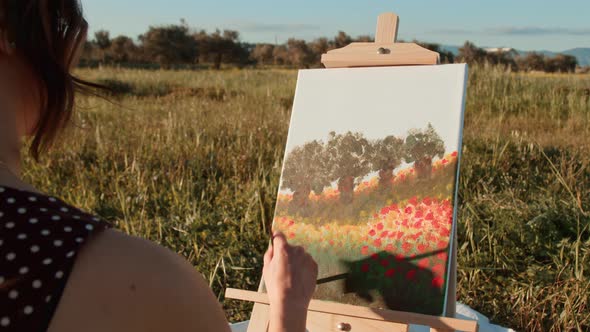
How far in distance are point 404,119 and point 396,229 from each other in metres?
0.33

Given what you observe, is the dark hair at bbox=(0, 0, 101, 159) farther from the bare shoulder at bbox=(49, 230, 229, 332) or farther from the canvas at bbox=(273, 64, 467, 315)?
the canvas at bbox=(273, 64, 467, 315)

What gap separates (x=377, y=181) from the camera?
1838 millimetres

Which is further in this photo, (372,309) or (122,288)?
(372,309)

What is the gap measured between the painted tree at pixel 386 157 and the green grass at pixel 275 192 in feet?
2.67

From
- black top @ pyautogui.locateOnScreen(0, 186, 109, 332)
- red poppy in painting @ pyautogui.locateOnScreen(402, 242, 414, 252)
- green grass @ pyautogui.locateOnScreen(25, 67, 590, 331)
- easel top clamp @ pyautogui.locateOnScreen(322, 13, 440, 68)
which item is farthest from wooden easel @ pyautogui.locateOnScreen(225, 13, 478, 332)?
black top @ pyautogui.locateOnScreen(0, 186, 109, 332)

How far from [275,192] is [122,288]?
2.65 meters

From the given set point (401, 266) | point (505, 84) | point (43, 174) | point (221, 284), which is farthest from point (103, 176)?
point (505, 84)

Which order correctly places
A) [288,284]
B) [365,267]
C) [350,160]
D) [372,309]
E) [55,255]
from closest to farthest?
[55,255], [288,284], [372,309], [365,267], [350,160]

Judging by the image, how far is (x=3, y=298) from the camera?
65 centimetres

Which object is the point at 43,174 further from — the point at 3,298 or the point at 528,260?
the point at 3,298

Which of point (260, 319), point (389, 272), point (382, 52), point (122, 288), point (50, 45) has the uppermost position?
point (382, 52)

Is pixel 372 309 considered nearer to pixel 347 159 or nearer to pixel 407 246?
pixel 407 246

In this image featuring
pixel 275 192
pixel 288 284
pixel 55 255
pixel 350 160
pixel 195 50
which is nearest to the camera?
pixel 55 255

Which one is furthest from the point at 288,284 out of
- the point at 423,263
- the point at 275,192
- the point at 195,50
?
the point at 195,50
